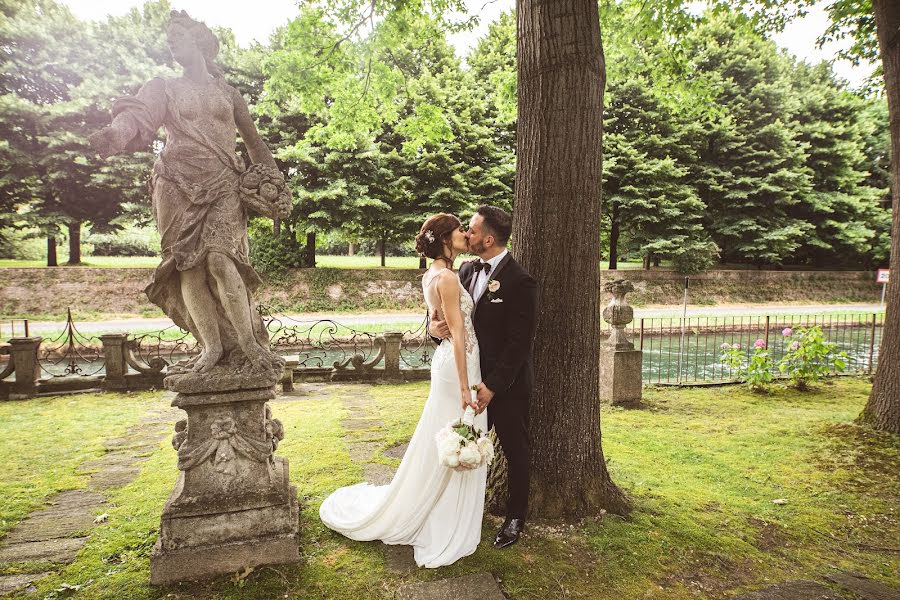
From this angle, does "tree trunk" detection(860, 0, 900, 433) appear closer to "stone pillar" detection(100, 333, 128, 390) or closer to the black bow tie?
the black bow tie

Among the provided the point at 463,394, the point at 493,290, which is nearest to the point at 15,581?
the point at 463,394

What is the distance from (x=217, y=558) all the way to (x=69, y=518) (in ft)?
5.49

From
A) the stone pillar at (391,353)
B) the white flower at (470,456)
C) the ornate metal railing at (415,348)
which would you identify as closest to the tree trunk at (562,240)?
the white flower at (470,456)

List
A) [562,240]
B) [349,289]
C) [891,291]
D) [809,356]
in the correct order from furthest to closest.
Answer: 1. [349,289]
2. [809,356]
3. [891,291]
4. [562,240]

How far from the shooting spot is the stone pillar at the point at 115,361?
823 cm

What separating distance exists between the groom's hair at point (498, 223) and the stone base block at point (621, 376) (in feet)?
15.2

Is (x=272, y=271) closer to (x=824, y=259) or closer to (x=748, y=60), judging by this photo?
(x=748, y=60)

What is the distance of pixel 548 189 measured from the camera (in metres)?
3.66

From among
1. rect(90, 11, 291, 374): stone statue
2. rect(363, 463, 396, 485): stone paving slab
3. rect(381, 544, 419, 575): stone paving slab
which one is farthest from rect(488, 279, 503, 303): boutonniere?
rect(363, 463, 396, 485): stone paving slab

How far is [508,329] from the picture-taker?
3.32 m

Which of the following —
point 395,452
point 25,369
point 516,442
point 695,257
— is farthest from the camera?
point 695,257

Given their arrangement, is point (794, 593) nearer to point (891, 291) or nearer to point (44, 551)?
point (44, 551)

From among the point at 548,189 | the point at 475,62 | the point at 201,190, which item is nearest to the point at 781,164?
the point at 475,62

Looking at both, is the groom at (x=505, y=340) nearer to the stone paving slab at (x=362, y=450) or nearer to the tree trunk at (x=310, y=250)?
the stone paving slab at (x=362, y=450)
